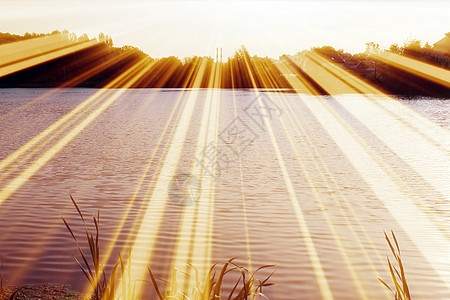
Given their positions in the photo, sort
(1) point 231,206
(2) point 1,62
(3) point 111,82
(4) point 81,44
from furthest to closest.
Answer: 1. (4) point 81,44
2. (2) point 1,62
3. (3) point 111,82
4. (1) point 231,206

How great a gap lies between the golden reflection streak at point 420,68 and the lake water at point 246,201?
40632 mm

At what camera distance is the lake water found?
6.06 meters

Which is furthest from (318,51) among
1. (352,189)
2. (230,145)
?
(352,189)

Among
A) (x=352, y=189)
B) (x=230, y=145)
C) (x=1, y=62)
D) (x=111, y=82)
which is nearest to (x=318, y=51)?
(x=111, y=82)

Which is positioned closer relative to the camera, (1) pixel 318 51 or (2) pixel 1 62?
(2) pixel 1 62

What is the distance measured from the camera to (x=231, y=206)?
890 cm

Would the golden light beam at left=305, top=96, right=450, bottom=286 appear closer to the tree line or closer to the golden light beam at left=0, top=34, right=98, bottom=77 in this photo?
the tree line

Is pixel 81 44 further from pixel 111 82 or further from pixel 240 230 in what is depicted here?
pixel 240 230

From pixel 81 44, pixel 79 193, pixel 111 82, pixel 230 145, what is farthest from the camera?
pixel 81 44

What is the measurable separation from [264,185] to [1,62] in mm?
79633

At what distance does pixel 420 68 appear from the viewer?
60.8 metres

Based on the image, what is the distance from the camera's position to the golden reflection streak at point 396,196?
265 inches

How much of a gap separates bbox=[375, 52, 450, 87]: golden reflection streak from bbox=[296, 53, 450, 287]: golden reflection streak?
4015cm

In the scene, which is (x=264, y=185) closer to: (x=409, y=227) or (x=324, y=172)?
(x=324, y=172)
